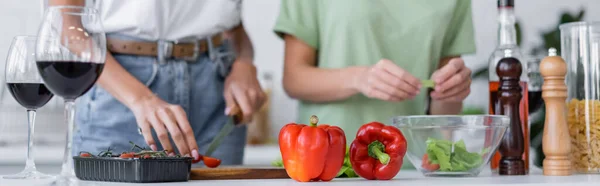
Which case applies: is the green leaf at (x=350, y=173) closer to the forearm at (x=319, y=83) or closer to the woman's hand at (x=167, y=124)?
the woman's hand at (x=167, y=124)

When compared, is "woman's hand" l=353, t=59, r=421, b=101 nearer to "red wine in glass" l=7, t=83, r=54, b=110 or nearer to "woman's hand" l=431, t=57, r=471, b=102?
"woman's hand" l=431, t=57, r=471, b=102

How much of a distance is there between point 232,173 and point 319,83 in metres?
0.60

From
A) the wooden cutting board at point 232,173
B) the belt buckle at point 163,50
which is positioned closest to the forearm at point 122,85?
the belt buckle at point 163,50

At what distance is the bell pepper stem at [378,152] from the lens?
118 centimetres

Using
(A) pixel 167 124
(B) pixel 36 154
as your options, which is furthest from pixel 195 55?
(B) pixel 36 154

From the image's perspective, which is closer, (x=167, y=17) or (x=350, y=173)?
(x=350, y=173)

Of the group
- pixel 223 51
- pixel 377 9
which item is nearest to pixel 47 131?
pixel 223 51

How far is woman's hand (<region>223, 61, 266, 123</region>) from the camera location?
1.68m

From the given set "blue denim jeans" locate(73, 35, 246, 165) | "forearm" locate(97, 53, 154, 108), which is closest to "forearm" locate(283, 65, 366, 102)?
"blue denim jeans" locate(73, 35, 246, 165)

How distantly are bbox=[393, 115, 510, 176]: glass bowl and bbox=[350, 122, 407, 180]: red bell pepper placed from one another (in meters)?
0.07

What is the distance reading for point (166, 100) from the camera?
1.71 meters

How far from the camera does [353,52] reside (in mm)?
1804

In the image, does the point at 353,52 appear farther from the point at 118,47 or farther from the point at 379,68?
the point at 118,47

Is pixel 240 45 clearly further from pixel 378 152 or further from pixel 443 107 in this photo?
pixel 378 152
